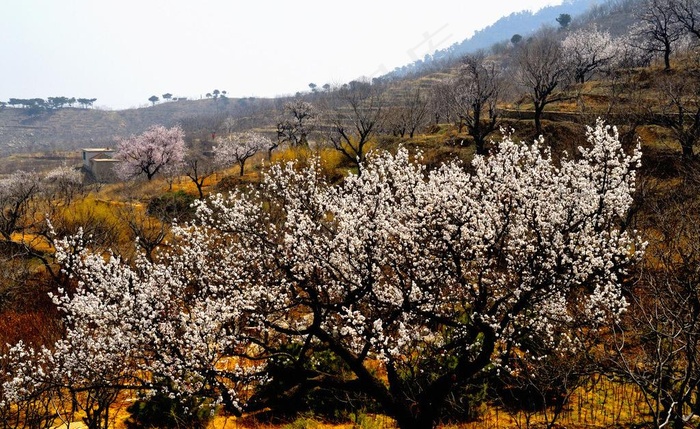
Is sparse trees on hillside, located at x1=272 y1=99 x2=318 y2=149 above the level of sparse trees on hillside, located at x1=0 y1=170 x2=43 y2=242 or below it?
above

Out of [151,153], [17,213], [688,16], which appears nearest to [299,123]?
[151,153]

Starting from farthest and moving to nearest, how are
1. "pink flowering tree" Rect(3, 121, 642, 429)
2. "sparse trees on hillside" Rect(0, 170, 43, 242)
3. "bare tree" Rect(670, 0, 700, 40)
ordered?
"bare tree" Rect(670, 0, 700, 40)
"sparse trees on hillside" Rect(0, 170, 43, 242)
"pink flowering tree" Rect(3, 121, 642, 429)

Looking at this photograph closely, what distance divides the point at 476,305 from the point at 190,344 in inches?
259

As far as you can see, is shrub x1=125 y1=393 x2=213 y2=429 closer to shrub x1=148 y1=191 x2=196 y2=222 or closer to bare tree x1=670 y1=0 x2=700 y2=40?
shrub x1=148 y1=191 x2=196 y2=222

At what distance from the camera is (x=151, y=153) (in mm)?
67000

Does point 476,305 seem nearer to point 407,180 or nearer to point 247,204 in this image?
point 407,180

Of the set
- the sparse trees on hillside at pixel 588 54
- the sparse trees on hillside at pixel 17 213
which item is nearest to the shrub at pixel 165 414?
the sparse trees on hillside at pixel 17 213

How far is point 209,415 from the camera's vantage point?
39.2 ft

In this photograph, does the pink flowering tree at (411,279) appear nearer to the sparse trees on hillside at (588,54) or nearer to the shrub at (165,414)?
the shrub at (165,414)

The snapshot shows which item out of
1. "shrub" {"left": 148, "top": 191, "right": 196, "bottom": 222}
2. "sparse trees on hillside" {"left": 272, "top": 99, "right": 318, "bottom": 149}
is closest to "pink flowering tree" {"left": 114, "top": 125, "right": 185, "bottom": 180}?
"sparse trees on hillside" {"left": 272, "top": 99, "right": 318, "bottom": 149}

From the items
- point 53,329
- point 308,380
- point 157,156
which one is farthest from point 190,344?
point 157,156

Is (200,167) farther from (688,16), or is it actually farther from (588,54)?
(688,16)

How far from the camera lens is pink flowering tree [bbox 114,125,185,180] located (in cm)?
6675

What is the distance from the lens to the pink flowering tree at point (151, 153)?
66.8 meters
